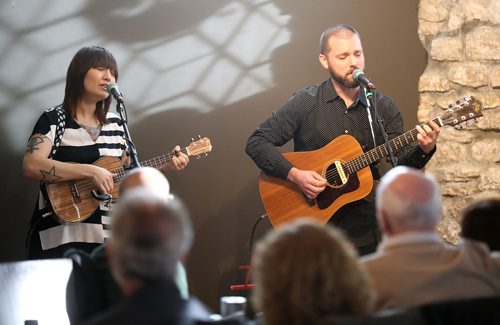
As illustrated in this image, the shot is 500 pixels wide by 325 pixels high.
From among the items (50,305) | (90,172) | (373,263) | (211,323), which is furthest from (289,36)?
(211,323)

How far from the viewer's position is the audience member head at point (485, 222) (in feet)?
9.05

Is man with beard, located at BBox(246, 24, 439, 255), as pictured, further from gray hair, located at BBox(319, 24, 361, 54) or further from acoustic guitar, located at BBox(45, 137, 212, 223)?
acoustic guitar, located at BBox(45, 137, 212, 223)

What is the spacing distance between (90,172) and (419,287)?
2374mm

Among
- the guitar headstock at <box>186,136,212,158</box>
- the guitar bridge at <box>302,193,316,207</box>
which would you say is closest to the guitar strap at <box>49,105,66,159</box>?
the guitar headstock at <box>186,136,212,158</box>

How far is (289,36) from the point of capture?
5.55 meters

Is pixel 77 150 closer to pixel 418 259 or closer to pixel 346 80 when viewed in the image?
pixel 346 80

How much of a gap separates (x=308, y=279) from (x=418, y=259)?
582 millimetres

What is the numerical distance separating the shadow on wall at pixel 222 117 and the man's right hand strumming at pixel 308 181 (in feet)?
2.63

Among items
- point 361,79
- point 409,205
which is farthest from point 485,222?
point 361,79

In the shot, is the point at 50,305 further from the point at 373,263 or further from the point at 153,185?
the point at 373,263

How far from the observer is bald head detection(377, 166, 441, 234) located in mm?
2523

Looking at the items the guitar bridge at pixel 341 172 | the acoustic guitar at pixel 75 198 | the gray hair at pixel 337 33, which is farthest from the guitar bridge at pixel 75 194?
the gray hair at pixel 337 33

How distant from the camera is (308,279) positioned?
2.02m

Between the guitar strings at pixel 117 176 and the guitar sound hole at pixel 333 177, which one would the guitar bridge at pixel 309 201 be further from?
the guitar strings at pixel 117 176
